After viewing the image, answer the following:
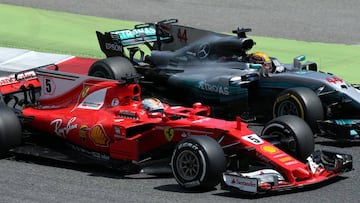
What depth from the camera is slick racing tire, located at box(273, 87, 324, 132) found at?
42.0 ft

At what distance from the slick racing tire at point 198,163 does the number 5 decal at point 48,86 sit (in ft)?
9.24

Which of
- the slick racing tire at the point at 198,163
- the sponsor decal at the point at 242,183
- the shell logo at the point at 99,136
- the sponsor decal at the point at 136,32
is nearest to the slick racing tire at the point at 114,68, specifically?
the sponsor decal at the point at 136,32

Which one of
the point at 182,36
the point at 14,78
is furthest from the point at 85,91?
the point at 182,36

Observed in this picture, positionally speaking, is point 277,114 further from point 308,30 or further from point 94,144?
point 308,30

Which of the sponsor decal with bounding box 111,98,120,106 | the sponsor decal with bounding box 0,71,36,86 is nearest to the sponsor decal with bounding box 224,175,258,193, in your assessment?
the sponsor decal with bounding box 111,98,120,106

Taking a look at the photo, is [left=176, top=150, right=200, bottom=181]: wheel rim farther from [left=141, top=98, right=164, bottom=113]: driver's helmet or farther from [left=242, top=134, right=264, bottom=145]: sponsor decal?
[left=141, top=98, right=164, bottom=113]: driver's helmet

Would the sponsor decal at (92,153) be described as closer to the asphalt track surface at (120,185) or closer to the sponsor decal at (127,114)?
the asphalt track surface at (120,185)

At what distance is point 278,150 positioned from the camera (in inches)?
405

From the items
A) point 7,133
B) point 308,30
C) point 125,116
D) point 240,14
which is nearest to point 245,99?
point 125,116

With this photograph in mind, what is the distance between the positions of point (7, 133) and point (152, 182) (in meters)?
2.09

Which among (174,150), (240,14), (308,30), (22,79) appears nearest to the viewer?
(174,150)

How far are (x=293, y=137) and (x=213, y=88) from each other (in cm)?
346

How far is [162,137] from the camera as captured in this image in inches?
425

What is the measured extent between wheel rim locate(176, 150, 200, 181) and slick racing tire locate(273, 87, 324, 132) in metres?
3.23
